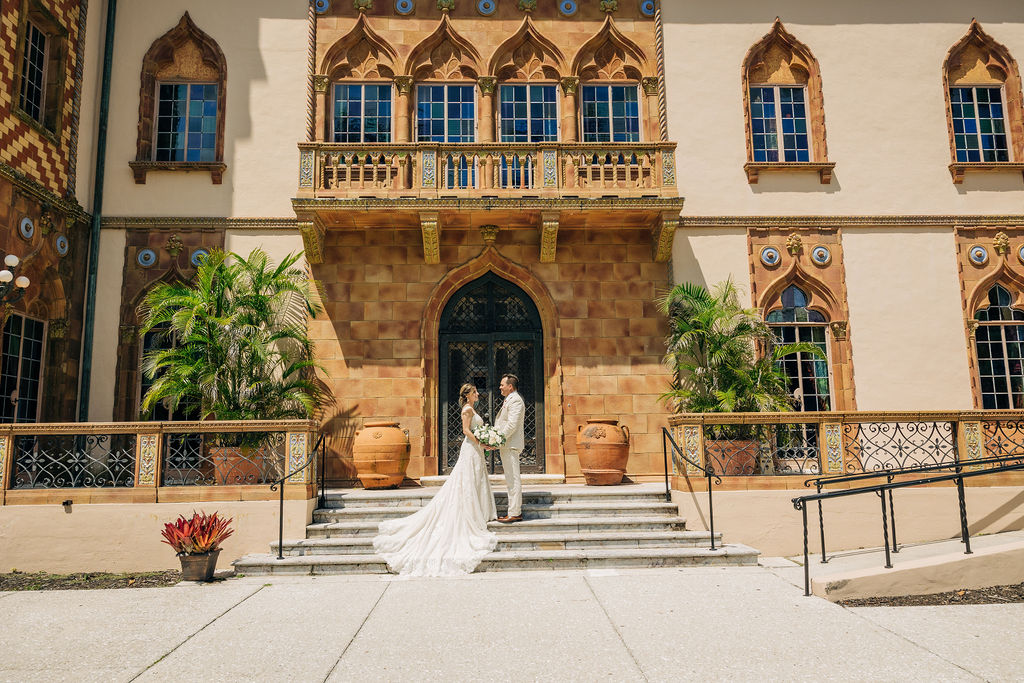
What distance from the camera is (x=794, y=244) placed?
14617 mm

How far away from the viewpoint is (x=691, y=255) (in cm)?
1457

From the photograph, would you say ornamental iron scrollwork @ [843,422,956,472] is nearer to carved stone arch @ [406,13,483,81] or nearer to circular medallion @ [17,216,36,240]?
carved stone arch @ [406,13,483,81]

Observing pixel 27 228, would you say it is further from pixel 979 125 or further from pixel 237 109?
pixel 979 125

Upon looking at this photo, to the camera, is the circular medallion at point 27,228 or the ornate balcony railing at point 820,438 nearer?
the ornate balcony railing at point 820,438

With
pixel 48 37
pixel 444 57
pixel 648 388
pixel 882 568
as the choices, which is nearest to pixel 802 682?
pixel 882 568

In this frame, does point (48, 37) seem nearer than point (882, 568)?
No

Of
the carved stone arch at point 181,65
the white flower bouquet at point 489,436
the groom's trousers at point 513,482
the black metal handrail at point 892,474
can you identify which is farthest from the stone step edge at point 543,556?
the carved stone arch at point 181,65

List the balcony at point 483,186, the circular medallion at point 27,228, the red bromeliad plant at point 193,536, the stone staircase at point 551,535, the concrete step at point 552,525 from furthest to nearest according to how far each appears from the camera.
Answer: the balcony at point 483,186, the circular medallion at point 27,228, the concrete step at point 552,525, the stone staircase at point 551,535, the red bromeliad plant at point 193,536

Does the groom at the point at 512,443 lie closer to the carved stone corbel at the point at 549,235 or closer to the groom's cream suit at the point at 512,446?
the groom's cream suit at the point at 512,446

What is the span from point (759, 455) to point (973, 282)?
21.6 ft

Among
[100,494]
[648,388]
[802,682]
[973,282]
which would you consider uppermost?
[973,282]

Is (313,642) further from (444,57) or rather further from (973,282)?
(973,282)

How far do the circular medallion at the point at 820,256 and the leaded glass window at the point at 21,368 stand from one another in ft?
45.3

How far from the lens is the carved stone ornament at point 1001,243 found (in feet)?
48.3
